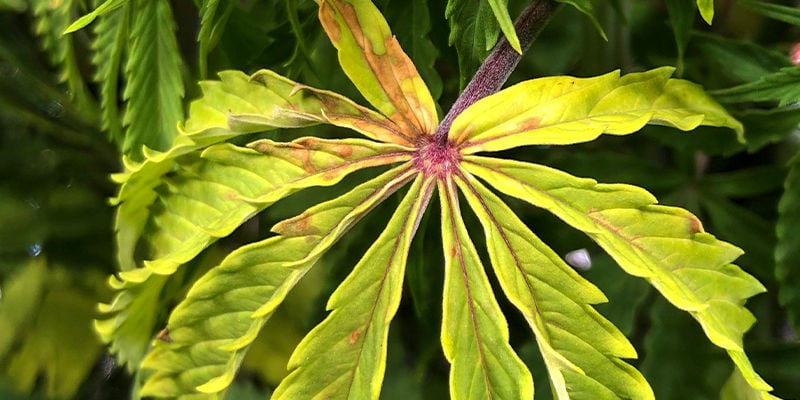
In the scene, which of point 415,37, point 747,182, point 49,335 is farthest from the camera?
point 49,335

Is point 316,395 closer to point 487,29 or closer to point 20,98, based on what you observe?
point 487,29

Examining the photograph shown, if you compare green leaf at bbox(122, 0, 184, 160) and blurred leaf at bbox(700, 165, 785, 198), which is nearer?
green leaf at bbox(122, 0, 184, 160)

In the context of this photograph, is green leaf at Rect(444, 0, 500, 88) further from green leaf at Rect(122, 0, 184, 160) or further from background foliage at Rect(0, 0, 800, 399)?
green leaf at Rect(122, 0, 184, 160)

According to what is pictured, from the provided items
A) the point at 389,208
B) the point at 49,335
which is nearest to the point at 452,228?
the point at 389,208

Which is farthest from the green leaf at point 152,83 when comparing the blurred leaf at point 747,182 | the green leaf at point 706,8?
the blurred leaf at point 747,182

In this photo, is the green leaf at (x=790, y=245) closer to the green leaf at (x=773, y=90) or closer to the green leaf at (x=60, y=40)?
the green leaf at (x=773, y=90)

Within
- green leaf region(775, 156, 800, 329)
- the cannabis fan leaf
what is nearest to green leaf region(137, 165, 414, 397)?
the cannabis fan leaf

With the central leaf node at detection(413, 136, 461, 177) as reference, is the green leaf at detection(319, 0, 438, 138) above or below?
above

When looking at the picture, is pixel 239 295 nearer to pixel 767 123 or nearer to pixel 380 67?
pixel 380 67
